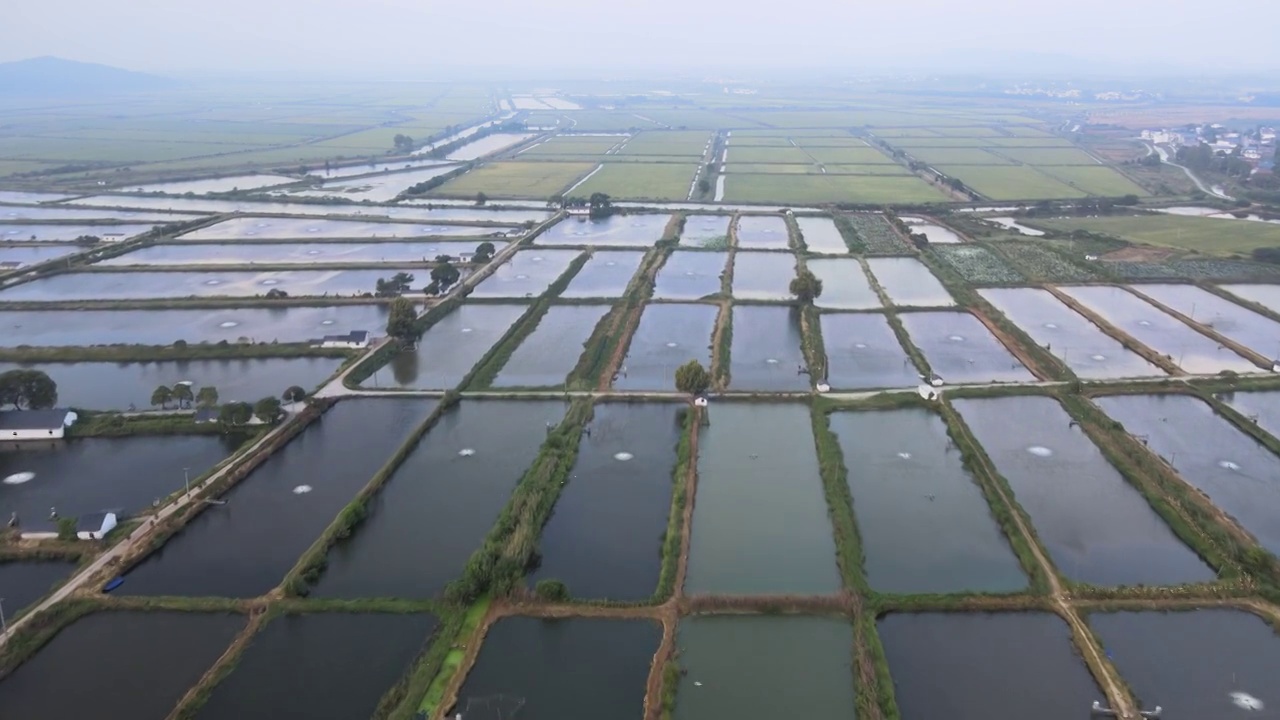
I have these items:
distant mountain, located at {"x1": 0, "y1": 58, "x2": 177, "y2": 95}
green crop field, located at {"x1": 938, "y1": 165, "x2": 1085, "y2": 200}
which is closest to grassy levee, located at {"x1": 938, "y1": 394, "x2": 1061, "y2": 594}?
green crop field, located at {"x1": 938, "y1": 165, "x2": 1085, "y2": 200}

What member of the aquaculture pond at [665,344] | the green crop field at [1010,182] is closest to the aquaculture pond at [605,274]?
the aquaculture pond at [665,344]

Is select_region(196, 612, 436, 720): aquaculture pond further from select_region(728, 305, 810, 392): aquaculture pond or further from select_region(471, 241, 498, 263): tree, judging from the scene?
select_region(471, 241, 498, 263): tree

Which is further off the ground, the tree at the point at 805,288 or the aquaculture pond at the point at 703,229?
the aquaculture pond at the point at 703,229

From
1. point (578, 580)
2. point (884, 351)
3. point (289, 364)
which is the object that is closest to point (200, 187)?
point (289, 364)

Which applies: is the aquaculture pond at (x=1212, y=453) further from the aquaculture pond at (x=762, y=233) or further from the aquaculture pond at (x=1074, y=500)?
the aquaculture pond at (x=762, y=233)

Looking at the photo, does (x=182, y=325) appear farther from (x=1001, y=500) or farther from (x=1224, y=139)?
(x=1224, y=139)

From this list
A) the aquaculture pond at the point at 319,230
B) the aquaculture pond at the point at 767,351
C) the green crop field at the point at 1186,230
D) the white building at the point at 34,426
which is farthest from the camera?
the aquaculture pond at the point at 319,230

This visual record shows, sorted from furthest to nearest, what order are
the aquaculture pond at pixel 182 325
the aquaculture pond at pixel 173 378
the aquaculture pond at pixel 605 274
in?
the aquaculture pond at pixel 605 274, the aquaculture pond at pixel 182 325, the aquaculture pond at pixel 173 378
